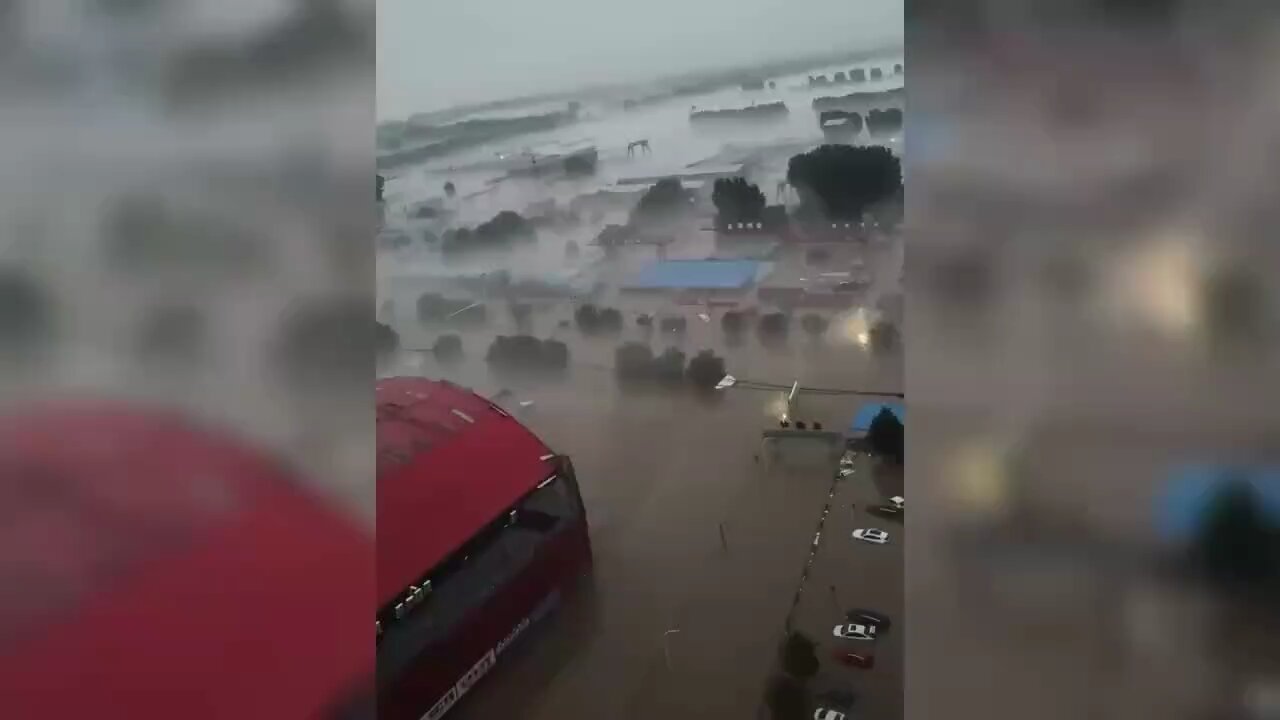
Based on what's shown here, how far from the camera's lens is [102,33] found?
1039mm

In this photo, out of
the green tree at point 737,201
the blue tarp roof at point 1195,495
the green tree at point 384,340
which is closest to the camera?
the blue tarp roof at point 1195,495

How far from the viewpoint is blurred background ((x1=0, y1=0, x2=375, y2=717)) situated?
0.98m

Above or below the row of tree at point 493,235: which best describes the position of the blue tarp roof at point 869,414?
below

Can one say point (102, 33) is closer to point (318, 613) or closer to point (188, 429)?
point (188, 429)

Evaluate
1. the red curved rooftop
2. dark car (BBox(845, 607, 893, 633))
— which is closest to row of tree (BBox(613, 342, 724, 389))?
the red curved rooftop

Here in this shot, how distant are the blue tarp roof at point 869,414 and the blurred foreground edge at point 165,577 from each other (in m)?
0.58

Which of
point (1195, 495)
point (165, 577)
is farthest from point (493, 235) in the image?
point (1195, 495)

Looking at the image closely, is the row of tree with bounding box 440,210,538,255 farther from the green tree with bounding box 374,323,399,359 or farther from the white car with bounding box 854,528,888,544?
the white car with bounding box 854,528,888,544

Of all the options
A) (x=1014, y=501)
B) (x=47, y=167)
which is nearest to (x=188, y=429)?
(x=47, y=167)

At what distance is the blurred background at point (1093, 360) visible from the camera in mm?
861

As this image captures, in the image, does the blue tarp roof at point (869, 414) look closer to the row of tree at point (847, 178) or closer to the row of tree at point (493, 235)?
the row of tree at point (847, 178)

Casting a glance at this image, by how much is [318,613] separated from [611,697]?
0.36 meters

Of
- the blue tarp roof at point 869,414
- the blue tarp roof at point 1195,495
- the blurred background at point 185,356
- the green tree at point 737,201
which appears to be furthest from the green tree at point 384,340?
the blue tarp roof at point 1195,495

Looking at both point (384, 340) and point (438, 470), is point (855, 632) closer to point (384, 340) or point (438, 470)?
point (438, 470)
